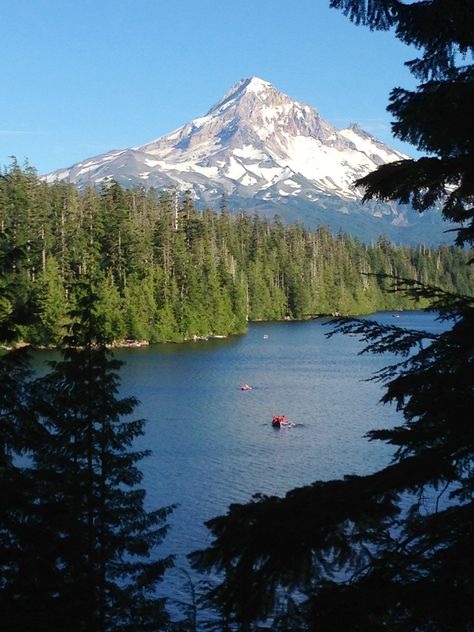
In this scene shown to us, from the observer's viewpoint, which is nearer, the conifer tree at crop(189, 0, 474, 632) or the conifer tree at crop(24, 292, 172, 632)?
the conifer tree at crop(189, 0, 474, 632)

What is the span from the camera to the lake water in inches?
1083

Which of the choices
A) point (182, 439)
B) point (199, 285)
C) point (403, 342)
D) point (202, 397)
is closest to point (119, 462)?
point (403, 342)

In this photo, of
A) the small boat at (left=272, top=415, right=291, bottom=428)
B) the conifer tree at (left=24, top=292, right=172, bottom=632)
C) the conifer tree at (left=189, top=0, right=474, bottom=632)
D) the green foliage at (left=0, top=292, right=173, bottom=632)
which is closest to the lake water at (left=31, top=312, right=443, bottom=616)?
the small boat at (left=272, top=415, right=291, bottom=428)

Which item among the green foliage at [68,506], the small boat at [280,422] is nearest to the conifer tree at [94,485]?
the green foliage at [68,506]

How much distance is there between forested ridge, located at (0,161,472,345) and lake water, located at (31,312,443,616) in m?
10.7

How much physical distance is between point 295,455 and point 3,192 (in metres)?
61.4

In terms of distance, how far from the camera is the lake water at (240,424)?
2750 centimetres

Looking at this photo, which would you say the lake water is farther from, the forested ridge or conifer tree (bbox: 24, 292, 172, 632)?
the forested ridge

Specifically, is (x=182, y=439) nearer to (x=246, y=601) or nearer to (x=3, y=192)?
(x=246, y=601)

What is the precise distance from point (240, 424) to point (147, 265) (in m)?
A: 56.0

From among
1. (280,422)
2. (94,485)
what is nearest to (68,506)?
(94,485)

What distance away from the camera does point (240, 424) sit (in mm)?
40719

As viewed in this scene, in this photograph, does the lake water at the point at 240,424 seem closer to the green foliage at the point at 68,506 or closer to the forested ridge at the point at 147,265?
the green foliage at the point at 68,506

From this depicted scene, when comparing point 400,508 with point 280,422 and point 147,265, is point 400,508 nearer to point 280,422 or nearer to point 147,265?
point 280,422
